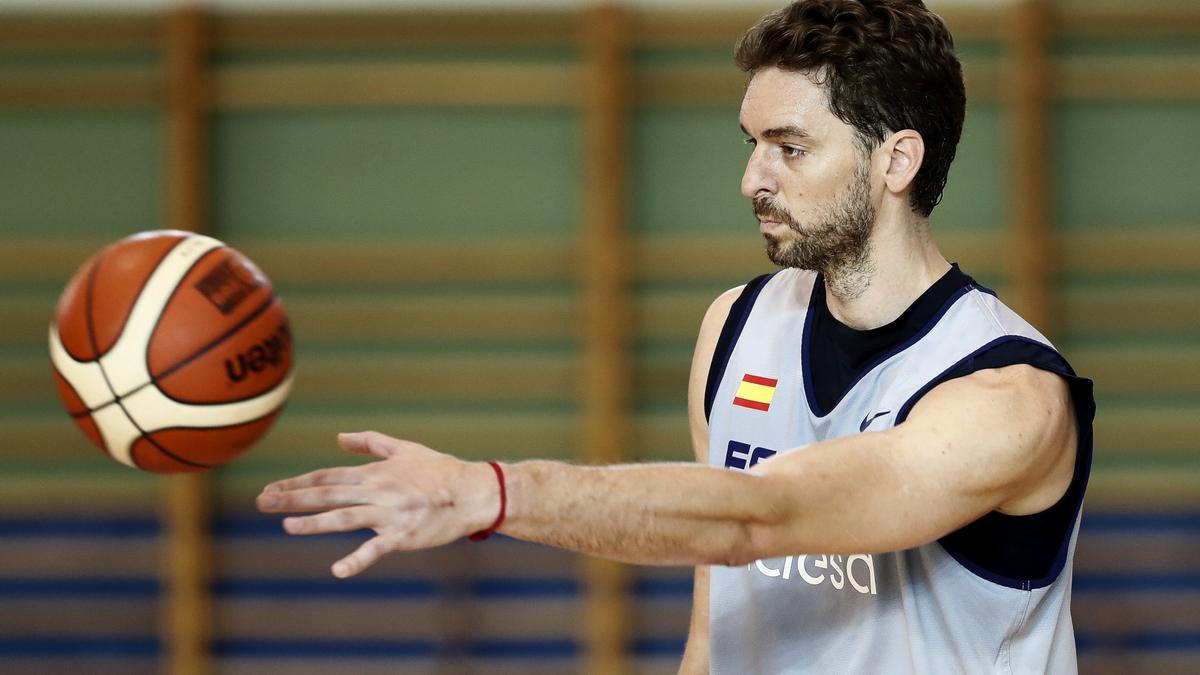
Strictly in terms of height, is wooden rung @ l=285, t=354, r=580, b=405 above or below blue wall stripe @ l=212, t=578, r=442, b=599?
above

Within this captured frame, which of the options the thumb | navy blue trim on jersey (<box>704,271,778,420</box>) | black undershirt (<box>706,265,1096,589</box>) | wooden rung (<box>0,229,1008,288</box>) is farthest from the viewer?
wooden rung (<box>0,229,1008,288</box>)

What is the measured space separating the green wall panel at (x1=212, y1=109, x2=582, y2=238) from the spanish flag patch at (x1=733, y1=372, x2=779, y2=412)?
11.7 feet

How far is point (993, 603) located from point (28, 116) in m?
5.14

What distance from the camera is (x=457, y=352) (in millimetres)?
5680

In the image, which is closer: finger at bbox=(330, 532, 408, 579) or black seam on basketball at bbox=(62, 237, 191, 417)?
finger at bbox=(330, 532, 408, 579)

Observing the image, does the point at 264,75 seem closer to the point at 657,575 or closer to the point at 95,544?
the point at 95,544

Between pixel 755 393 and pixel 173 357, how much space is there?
1071mm

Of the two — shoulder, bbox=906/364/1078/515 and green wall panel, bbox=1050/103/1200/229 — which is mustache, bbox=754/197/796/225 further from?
green wall panel, bbox=1050/103/1200/229

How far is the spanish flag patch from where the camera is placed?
2086 millimetres

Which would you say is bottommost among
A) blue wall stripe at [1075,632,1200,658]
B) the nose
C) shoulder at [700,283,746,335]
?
blue wall stripe at [1075,632,1200,658]

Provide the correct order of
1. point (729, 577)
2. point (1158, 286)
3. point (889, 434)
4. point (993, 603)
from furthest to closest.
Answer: point (1158, 286) < point (729, 577) < point (993, 603) < point (889, 434)

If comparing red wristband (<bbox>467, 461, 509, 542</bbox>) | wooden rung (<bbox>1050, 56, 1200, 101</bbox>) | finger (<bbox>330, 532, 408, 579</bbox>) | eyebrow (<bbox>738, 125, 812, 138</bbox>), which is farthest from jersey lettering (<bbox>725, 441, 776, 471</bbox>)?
wooden rung (<bbox>1050, 56, 1200, 101</bbox>)

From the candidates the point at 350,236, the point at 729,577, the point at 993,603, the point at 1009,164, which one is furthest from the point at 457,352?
the point at 993,603

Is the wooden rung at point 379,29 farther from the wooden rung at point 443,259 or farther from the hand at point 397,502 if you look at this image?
the hand at point 397,502
